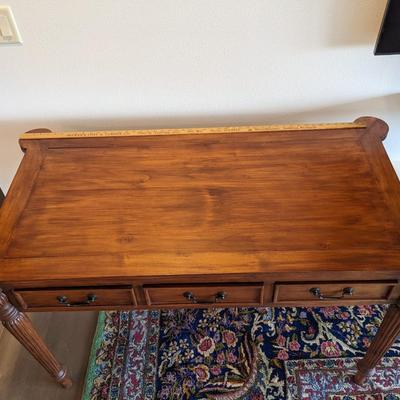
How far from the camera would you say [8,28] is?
1.11m

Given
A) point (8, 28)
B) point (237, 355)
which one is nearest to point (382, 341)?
point (237, 355)

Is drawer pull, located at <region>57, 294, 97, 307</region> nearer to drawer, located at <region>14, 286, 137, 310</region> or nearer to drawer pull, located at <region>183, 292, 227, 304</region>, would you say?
drawer, located at <region>14, 286, 137, 310</region>

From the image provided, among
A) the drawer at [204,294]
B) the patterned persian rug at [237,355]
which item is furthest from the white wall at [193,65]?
the patterned persian rug at [237,355]

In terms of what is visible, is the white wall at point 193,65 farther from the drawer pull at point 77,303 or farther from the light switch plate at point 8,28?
the drawer pull at point 77,303

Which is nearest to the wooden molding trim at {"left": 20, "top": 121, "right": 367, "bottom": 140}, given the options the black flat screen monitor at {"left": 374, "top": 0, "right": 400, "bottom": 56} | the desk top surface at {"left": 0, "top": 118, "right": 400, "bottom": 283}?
the desk top surface at {"left": 0, "top": 118, "right": 400, "bottom": 283}

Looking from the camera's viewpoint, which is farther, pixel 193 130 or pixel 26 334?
pixel 193 130

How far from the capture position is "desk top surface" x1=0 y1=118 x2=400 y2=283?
36.3 inches

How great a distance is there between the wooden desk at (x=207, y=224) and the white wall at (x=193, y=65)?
13 cm

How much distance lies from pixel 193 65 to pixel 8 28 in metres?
0.56

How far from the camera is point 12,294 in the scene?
3.23ft

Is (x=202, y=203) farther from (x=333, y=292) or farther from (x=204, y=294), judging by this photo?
(x=333, y=292)

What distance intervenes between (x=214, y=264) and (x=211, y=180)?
29cm

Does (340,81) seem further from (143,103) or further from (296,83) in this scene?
(143,103)

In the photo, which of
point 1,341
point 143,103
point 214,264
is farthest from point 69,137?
point 1,341
